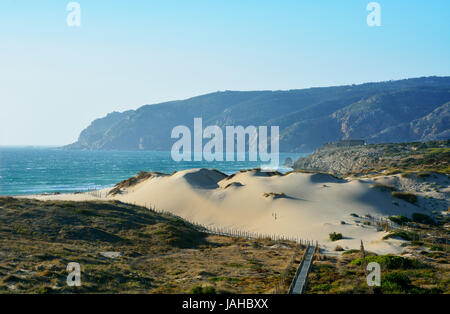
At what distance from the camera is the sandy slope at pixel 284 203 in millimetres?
55656

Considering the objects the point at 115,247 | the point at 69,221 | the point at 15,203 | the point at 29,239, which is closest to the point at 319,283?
the point at 115,247

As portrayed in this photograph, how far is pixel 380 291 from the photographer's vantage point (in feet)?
75.8

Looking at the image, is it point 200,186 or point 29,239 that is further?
point 200,186

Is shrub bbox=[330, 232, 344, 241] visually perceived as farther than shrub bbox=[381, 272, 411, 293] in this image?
Yes

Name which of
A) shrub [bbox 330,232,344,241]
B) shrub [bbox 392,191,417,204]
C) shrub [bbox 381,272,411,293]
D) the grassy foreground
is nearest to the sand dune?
shrub [bbox 330,232,344,241]

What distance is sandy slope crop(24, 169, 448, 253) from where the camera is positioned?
55656 millimetres

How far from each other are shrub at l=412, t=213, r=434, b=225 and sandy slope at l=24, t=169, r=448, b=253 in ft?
5.20

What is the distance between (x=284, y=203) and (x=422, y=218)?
22.0 m

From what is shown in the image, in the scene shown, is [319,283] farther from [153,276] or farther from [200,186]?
[200,186]

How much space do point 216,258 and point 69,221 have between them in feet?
67.0

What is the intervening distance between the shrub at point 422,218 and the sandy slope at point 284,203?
62.4 inches

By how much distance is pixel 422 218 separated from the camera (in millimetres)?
62469

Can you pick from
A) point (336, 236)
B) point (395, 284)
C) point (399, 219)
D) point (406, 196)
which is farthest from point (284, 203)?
point (395, 284)

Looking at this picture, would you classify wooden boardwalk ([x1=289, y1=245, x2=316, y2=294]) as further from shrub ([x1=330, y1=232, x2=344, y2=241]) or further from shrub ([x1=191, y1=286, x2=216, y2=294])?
shrub ([x1=330, y1=232, x2=344, y2=241])
